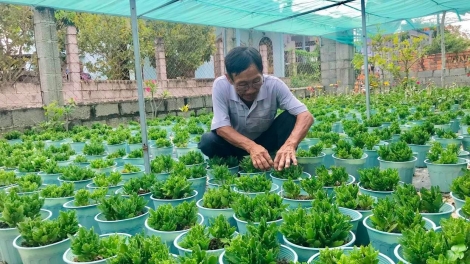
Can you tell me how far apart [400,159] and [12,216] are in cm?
279

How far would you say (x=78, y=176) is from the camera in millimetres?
3076

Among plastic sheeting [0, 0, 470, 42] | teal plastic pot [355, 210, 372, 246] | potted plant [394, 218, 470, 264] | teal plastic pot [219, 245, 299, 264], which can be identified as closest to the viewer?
potted plant [394, 218, 470, 264]

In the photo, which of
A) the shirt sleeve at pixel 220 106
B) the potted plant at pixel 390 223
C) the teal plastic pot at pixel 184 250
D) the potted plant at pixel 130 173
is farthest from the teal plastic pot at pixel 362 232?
the potted plant at pixel 130 173

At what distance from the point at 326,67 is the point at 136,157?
10021 millimetres

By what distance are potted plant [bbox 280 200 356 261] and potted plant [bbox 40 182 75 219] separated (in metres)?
1.70

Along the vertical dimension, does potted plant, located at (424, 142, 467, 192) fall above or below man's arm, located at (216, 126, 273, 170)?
below

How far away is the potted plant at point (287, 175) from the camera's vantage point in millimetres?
2682

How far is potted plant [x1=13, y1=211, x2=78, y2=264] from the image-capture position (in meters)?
1.94

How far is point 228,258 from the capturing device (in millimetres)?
1522

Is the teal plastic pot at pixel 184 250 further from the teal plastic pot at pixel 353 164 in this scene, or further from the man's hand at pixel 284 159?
the teal plastic pot at pixel 353 164

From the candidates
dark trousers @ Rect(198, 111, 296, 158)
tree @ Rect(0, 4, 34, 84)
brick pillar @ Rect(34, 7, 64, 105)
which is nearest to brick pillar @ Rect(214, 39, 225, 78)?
brick pillar @ Rect(34, 7, 64, 105)

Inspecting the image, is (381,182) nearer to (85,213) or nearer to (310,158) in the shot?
(310,158)

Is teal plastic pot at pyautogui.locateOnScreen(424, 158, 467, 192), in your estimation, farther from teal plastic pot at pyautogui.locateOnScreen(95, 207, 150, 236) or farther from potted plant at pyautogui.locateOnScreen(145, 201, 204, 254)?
teal plastic pot at pyautogui.locateOnScreen(95, 207, 150, 236)

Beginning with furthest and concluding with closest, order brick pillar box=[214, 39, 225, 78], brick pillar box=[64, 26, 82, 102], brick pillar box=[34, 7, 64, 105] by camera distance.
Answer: brick pillar box=[214, 39, 225, 78], brick pillar box=[64, 26, 82, 102], brick pillar box=[34, 7, 64, 105]
